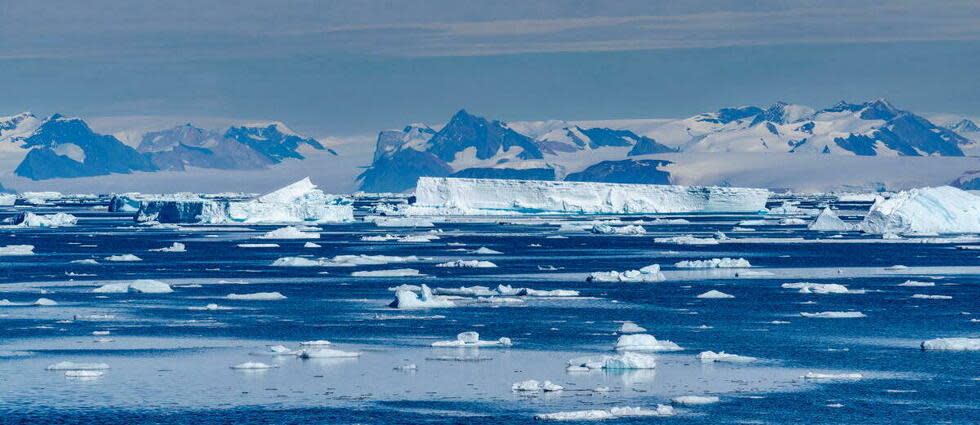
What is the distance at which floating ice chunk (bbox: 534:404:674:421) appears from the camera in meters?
15.4

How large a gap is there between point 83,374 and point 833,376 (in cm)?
874

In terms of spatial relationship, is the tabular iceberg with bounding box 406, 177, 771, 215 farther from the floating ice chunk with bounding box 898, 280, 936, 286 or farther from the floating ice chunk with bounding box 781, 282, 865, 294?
the floating ice chunk with bounding box 781, 282, 865, 294

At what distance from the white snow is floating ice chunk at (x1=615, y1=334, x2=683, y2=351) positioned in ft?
4.95

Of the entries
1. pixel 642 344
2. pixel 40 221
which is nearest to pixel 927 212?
pixel 642 344

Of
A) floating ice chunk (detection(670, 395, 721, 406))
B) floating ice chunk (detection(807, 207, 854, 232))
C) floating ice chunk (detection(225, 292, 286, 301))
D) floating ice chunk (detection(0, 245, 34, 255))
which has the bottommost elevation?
floating ice chunk (detection(670, 395, 721, 406))

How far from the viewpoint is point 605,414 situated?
50.9ft

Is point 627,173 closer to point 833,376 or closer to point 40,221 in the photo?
point 40,221

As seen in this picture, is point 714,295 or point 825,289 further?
point 825,289

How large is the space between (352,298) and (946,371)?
1235cm

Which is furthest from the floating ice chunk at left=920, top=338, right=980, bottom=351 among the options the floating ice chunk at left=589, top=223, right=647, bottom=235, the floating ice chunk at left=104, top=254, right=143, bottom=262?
the floating ice chunk at left=589, top=223, right=647, bottom=235

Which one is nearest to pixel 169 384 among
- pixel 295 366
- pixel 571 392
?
pixel 295 366

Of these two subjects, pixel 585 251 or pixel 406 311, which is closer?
pixel 406 311

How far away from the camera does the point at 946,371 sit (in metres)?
18.7

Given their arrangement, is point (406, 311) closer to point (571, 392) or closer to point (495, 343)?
point (495, 343)
